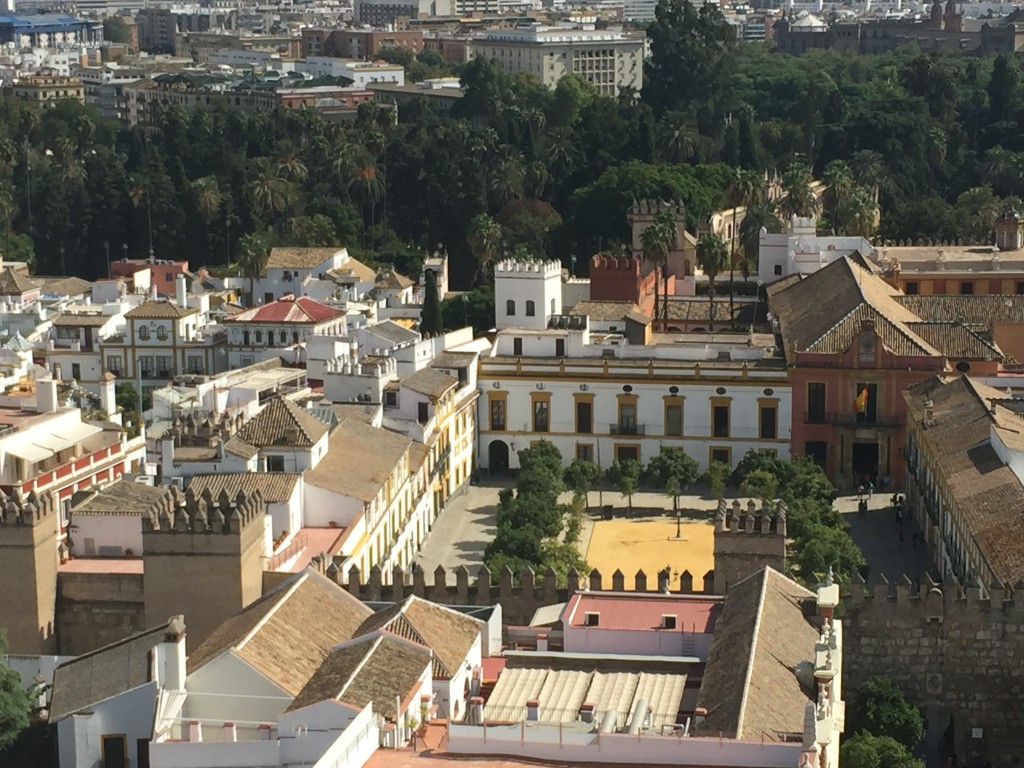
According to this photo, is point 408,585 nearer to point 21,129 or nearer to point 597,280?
point 597,280

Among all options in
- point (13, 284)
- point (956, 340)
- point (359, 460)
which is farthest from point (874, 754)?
point (13, 284)

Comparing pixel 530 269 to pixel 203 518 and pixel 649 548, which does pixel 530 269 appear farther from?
pixel 203 518

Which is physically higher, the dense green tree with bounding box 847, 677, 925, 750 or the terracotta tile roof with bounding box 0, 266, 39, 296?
the terracotta tile roof with bounding box 0, 266, 39, 296

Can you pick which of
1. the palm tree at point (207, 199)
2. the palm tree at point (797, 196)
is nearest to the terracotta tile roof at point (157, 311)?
the palm tree at point (797, 196)

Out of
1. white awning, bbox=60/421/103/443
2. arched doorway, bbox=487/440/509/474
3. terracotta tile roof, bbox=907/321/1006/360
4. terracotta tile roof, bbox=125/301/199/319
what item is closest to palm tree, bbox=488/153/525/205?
terracotta tile roof, bbox=125/301/199/319

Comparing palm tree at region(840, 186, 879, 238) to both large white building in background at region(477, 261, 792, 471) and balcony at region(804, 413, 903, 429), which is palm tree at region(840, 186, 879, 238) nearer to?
large white building in background at region(477, 261, 792, 471)
